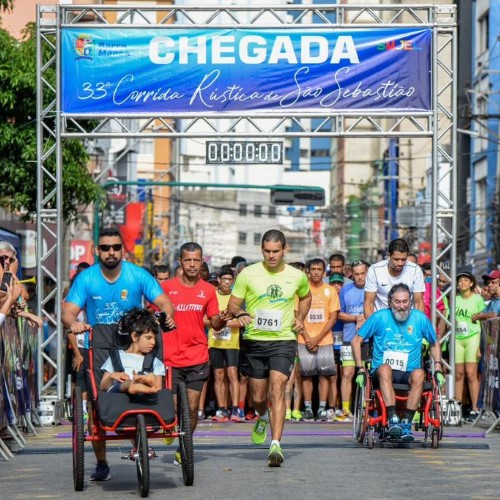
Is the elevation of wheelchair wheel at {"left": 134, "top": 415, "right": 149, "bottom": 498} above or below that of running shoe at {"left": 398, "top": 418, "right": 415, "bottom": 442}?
above

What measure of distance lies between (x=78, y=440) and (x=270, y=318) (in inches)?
108

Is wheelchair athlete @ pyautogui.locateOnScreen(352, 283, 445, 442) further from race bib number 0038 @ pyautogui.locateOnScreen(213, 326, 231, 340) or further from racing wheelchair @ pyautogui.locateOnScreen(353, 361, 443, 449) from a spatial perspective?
race bib number 0038 @ pyautogui.locateOnScreen(213, 326, 231, 340)

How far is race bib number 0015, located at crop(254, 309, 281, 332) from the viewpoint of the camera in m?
12.9

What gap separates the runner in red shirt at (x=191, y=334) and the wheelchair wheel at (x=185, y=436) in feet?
7.04

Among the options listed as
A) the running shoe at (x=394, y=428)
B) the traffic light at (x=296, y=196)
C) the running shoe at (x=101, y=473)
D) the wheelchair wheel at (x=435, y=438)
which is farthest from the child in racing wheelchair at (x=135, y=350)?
the traffic light at (x=296, y=196)

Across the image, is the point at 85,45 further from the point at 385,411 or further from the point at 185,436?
the point at 185,436

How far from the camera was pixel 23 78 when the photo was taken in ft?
84.4

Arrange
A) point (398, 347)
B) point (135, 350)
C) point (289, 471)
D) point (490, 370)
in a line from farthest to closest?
point (490, 370)
point (398, 347)
point (289, 471)
point (135, 350)

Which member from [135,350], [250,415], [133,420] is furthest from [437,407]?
[250,415]

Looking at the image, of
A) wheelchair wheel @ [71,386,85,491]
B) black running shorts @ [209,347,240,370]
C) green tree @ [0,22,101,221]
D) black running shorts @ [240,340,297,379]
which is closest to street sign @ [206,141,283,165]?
black running shorts @ [209,347,240,370]

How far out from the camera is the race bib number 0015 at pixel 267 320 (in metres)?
12.9

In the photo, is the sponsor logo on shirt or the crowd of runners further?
the sponsor logo on shirt

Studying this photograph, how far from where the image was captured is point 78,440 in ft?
34.9

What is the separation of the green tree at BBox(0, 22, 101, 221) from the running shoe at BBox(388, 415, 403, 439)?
40.2ft
